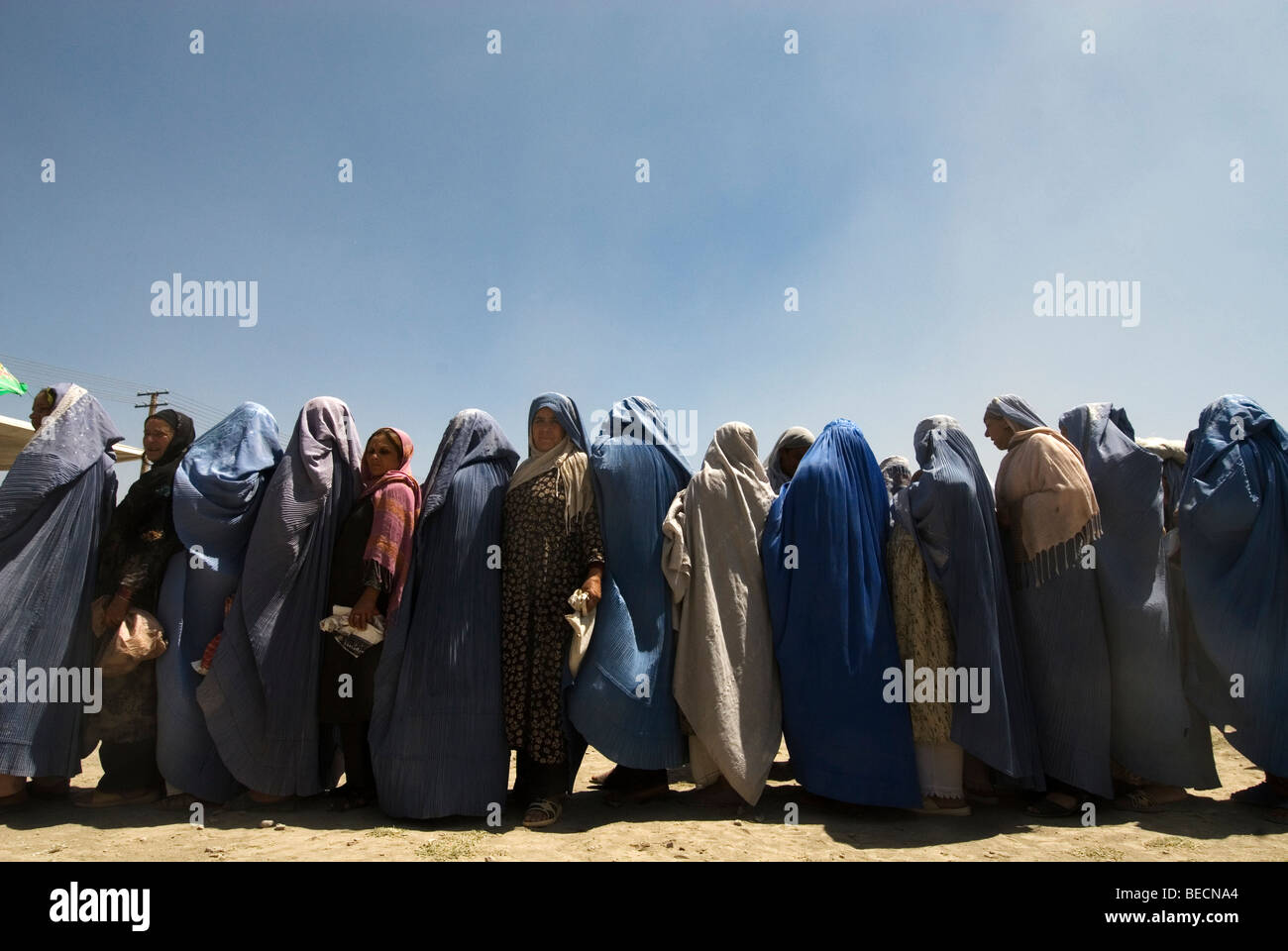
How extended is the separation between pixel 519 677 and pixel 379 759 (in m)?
0.78

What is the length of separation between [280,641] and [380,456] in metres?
1.09

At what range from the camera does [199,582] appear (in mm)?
4031

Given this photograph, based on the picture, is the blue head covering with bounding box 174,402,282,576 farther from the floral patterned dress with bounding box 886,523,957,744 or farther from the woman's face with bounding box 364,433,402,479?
the floral patterned dress with bounding box 886,523,957,744

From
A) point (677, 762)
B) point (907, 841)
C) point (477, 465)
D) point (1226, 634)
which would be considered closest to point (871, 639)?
point (907, 841)

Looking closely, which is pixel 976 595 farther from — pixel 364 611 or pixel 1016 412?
pixel 364 611

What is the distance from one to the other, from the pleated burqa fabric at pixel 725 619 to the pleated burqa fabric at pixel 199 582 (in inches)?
91.5

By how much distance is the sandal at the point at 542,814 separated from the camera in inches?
143

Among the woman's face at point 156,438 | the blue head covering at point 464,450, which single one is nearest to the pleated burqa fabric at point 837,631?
the blue head covering at point 464,450

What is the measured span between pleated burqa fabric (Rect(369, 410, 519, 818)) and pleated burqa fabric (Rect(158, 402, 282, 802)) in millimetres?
966

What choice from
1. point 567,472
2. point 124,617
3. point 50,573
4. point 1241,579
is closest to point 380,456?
point 567,472

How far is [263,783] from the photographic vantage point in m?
3.83

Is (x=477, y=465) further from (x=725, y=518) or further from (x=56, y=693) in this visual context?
(x=56, y=693)

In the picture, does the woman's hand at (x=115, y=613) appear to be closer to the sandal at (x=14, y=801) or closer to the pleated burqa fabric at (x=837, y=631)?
the sandal at (x=14, y=801)

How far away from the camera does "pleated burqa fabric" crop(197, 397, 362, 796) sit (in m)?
3.84
